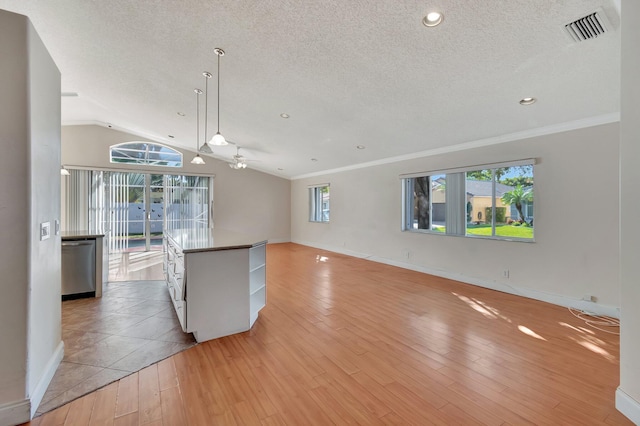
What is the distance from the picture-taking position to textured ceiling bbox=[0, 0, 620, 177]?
7.04ft

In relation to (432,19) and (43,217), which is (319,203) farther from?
(43,217)

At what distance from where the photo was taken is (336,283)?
4.54 meters

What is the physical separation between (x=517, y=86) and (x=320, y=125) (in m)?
2.74

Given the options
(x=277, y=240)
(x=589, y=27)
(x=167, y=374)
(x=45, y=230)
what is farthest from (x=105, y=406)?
(x=277, y=240)

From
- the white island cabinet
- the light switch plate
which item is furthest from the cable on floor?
the light switch plate

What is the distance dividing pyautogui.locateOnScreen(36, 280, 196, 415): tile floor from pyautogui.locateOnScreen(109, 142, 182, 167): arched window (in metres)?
4.71

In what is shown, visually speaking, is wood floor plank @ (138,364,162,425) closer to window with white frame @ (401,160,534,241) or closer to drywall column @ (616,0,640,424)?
drywall column @ (616,0,640,424)

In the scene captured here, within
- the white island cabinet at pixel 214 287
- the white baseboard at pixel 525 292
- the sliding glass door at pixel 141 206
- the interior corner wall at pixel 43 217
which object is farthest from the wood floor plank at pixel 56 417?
the sliding glass door at pixel 141 206

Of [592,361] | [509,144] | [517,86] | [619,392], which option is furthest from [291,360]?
[509,144]

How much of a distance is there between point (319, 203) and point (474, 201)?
4846 mm

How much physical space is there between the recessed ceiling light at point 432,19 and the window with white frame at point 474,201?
2638mm

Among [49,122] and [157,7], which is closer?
[49,122]

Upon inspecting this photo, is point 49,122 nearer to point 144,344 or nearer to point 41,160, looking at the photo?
point 41,160

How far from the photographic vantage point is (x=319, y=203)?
862 cm
